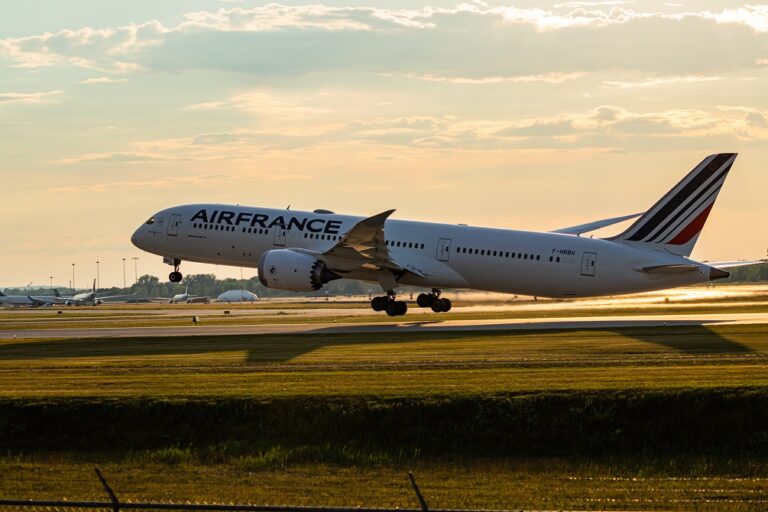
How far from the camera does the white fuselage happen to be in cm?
5359

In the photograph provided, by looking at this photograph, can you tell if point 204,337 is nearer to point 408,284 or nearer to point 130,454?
point 408,284

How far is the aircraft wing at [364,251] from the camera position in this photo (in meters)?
51.2

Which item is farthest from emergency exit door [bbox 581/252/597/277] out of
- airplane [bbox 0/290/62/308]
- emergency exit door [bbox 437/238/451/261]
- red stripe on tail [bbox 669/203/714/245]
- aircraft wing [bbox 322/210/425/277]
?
airplane [bbox 0/290/62/308]

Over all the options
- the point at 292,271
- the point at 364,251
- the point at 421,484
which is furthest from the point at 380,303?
the point at 421,484

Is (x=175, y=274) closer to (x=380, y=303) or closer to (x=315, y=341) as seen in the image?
(x=380, y=303)

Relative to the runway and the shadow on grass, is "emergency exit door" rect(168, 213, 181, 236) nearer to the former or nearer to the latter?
the runway

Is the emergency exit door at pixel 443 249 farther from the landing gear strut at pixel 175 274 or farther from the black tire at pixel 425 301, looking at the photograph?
the landing gear strut at pixel 175 274

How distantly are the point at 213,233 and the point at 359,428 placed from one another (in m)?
38.4

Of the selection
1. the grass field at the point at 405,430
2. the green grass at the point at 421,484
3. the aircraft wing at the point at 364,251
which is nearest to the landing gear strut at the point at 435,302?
the aircraft wing at the point at 364,251

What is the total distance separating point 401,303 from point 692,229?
16139mm

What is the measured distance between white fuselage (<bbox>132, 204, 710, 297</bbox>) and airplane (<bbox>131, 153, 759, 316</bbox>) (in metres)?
0.05

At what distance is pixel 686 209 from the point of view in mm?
52312

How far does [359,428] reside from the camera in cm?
2430

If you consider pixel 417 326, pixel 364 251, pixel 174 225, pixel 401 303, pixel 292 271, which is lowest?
pixel 417 326
